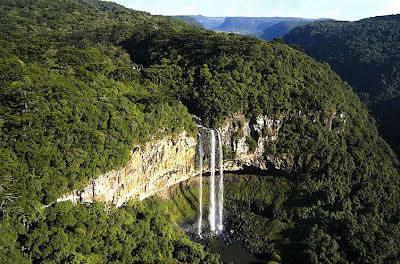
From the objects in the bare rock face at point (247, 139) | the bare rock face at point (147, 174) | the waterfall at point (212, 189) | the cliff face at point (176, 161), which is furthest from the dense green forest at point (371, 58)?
the bare rock face at point (147, 174)

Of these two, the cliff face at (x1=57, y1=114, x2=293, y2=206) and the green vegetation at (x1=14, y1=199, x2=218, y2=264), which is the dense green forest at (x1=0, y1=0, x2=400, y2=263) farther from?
the cliff face at (x1=57, y1=114, x2=293, y2=206)

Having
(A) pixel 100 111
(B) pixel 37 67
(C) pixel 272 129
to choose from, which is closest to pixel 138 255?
(A) pixel 100 111

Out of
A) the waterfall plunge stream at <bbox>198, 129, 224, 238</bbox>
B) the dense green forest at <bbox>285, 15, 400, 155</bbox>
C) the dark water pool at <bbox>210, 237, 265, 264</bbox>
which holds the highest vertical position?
the dense green forest at <bbox>285, 15, 400, 155</bbox>

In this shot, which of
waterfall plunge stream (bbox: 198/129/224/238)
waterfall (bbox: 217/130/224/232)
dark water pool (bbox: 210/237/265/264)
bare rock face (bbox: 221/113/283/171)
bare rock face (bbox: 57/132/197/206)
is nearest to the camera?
bare rock face (bbox: 57/132/197/206)

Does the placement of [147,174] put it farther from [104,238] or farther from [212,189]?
[212,189]

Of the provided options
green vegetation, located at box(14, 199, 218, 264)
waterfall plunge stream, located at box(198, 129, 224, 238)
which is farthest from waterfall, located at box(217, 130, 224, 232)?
green vegetation, located at box(14, 199, 218, 264)

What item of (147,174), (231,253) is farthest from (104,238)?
(231,253)

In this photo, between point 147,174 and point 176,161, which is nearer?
point 147,174
